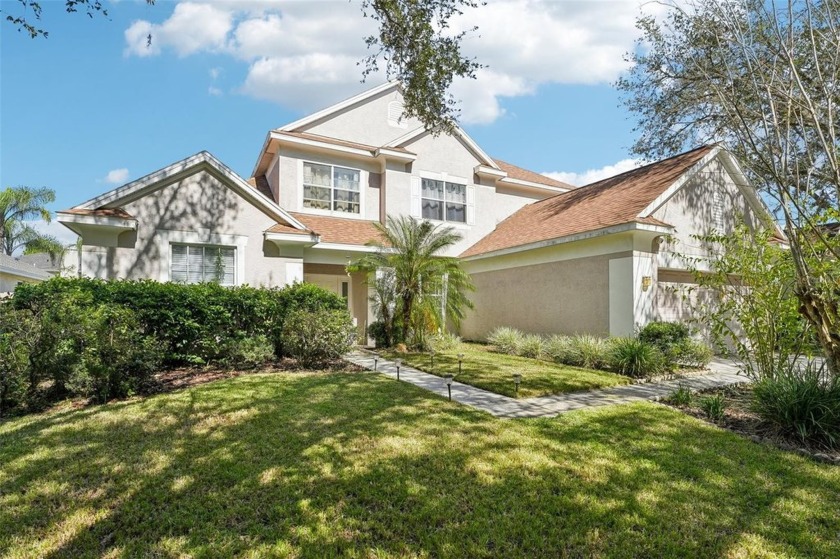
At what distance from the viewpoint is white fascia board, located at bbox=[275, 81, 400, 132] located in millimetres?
16234

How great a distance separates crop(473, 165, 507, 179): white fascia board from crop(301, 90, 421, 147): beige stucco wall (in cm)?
334

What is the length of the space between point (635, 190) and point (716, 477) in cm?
1116

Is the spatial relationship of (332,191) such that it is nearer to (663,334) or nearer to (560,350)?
(560,350)

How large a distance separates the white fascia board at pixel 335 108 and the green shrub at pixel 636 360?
1207 cm

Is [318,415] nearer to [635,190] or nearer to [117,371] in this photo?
[117,371]

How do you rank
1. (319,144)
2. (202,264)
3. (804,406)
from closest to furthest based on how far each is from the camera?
(804,406), (202,264), (319,144)

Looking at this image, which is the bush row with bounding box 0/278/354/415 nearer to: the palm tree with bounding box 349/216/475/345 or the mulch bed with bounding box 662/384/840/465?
the palm tree with bounding box 349/216/475/345

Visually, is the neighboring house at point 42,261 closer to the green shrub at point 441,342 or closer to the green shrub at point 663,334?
the green shrub at point 441,342

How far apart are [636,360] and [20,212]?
37.6 metres

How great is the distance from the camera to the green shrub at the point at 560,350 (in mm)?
11238

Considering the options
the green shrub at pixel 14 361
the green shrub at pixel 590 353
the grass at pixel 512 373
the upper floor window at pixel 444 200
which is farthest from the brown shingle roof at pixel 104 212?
the green shrub at pixel 590 353

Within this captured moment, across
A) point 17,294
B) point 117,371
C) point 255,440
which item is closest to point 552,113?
point 255,440

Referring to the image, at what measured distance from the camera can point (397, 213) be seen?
17.2 meters

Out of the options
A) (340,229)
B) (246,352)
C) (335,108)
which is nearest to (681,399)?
(246,352)
